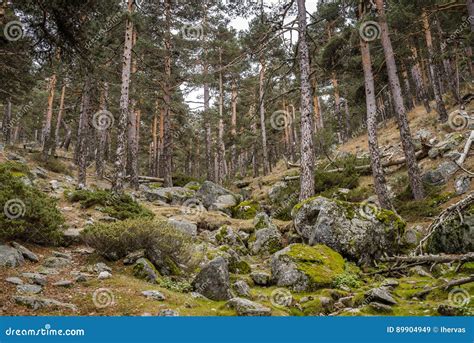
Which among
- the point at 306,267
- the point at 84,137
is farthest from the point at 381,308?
the point at 84,137

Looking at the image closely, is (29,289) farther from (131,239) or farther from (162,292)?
(131,239)

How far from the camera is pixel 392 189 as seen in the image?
1443cm

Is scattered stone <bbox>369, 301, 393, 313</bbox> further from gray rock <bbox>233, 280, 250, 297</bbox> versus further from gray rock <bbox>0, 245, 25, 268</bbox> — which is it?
gray rock <bbox>0, 245, 25, 268</bbox>

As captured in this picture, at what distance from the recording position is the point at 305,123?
11820 millimetres

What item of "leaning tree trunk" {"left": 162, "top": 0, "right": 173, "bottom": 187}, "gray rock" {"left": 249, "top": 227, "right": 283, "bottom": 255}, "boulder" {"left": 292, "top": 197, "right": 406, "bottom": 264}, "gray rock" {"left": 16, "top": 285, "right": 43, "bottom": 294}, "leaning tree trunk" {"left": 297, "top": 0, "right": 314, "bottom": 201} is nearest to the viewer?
"gray rock" {"left": 16, "top": 285, "right": 43, "bottom": 294}

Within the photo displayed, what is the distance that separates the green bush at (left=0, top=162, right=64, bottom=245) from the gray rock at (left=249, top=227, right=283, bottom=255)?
5778 millimetres

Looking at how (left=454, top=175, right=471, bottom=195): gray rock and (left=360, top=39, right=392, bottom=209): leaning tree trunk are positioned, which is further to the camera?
(left=360, top=39, right=392, bottom=209): leaning tree trunk

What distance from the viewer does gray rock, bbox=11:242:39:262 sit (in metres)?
6.43

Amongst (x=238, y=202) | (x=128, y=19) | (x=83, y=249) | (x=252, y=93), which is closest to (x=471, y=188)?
(x=238, y=202)

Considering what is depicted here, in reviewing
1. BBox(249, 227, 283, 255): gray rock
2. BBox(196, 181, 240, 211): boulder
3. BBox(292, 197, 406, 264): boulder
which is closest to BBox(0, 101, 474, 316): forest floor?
BBox(292, 197, 406, 264): boulder

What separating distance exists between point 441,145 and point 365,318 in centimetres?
1289

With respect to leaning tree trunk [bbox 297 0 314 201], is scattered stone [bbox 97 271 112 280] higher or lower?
lower

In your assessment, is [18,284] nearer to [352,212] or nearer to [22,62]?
[352,212]

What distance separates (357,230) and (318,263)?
1895 millimetres
